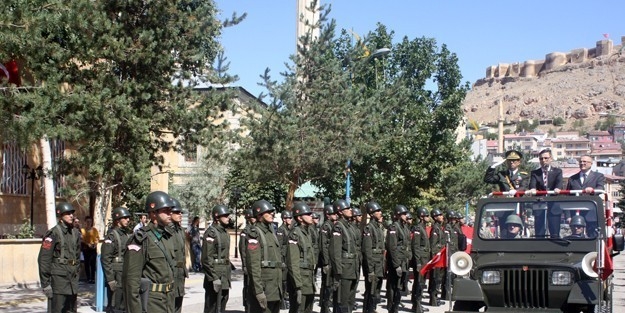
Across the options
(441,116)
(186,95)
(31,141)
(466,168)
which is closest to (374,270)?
(186,95)

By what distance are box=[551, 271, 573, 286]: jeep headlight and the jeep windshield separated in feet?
2.86

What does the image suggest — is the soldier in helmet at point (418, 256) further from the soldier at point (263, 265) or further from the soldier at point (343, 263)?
the soldier at point (263, 265)

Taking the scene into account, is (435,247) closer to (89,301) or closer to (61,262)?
(89,301)

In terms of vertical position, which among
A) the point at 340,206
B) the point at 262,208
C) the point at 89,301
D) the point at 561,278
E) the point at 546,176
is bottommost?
the point at 89,301

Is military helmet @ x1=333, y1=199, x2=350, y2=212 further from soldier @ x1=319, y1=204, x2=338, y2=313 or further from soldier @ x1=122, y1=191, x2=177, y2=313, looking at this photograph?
soldier @ x1=122, y1=191, x2=177, y2=313

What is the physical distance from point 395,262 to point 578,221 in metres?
4.96

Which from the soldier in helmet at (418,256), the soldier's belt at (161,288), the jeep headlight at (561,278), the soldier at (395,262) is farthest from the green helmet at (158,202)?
the soldier in helmet at (418,256)

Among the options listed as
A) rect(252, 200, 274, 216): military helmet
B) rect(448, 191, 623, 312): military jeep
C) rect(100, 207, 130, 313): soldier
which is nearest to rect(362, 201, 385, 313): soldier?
rect(448, 191, 623, 312): military jeep

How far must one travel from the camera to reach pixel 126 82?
1673 cm

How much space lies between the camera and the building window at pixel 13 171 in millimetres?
22922

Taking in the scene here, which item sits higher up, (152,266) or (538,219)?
(538,219)

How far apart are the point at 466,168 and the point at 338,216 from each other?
3474 centimetres

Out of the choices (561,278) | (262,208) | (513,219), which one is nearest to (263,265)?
(262,208)

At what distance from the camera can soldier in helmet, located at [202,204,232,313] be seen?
14742 mm
